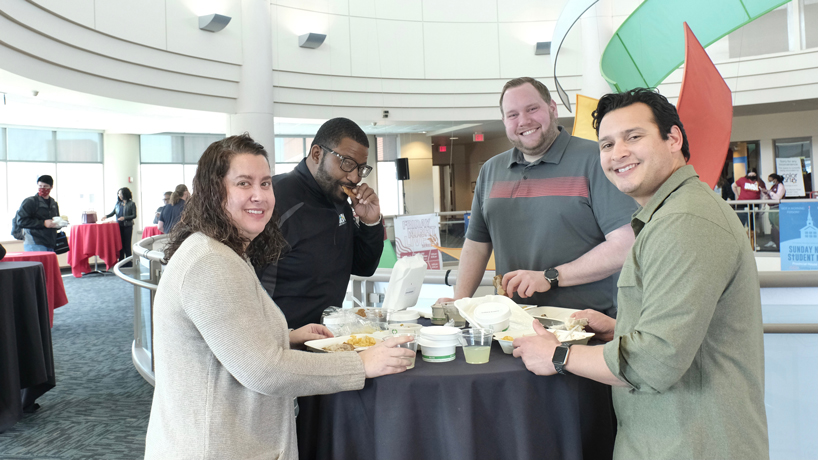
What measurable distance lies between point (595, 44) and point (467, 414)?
997 centimetres

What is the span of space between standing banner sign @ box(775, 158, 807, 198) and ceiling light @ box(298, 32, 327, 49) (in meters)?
11.0

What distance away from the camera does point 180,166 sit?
556 inches

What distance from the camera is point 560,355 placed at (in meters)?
1.42

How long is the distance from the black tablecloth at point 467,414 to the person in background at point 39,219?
7.77m

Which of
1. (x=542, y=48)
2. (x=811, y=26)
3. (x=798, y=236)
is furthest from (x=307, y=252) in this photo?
(x=811, y=26)

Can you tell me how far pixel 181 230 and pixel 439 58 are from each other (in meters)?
10.6

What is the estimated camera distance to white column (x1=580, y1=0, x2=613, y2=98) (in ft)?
32.9

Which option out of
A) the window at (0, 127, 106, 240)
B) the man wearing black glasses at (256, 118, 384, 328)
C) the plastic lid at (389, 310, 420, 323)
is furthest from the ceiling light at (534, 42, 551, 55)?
the plastic lid at (389, 310, 420, 323)

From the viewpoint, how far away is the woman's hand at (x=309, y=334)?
181 cm

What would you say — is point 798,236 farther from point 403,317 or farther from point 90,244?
point 90,244

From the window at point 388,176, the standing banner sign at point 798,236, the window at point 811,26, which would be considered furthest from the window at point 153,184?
the window at point 811,26

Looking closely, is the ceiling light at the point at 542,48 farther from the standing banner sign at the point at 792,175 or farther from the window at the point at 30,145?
the window at the point at 30,145

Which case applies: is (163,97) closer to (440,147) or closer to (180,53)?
(180,53)

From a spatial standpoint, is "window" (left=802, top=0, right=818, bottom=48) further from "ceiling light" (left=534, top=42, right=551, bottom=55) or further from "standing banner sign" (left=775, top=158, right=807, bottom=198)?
"ceiling light" (left=534, top=42, right=551, bottom=55)
